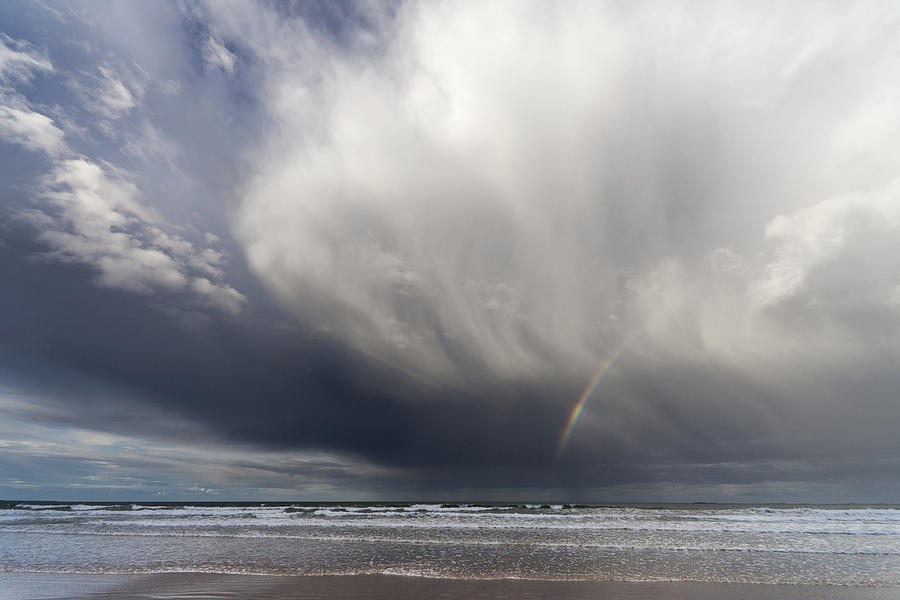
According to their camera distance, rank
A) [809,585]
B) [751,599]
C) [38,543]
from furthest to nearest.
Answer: [38,543] < [809,585] < [751,599]

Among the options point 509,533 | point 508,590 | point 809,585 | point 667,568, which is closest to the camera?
point 508,590

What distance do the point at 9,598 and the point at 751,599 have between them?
22.9 meters

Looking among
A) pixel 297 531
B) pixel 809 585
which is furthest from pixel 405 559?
pixel 297 531

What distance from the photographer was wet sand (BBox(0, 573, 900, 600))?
1473 centimetres

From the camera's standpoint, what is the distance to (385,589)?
15781mm

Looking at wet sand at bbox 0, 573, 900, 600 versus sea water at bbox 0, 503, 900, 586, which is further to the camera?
sea water at bbox 0, 503, 900, 586

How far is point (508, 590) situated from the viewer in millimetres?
15375

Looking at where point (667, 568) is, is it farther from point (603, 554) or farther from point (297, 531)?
point (297, 531)

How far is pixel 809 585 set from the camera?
54.1 feet

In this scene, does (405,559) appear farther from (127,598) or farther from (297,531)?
(297,531)

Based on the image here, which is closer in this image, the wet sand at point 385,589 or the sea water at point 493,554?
the wet sand at point 385,589

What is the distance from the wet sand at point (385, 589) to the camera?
1473cm

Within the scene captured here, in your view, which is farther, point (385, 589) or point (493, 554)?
point (493, 554)

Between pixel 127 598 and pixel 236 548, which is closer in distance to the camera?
pixel 127 598
